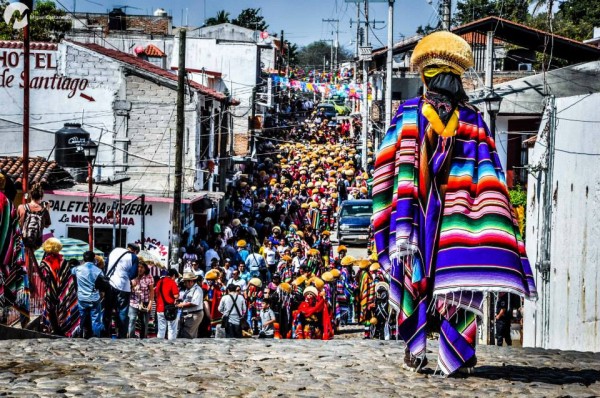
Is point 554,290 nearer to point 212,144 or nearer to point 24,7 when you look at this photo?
point 24,7

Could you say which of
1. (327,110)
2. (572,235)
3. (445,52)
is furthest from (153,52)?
(327,110)

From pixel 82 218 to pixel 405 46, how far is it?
23608 millimetres

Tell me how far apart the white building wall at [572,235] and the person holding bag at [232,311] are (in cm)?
477

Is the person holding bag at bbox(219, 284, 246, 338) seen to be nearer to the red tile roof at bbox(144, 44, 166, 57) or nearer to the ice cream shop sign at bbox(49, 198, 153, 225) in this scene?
the ice cream shop sign at bbox(49, 198, 153, 225)

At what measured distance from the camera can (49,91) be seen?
1372 inches

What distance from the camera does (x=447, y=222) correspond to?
7375 millimetres

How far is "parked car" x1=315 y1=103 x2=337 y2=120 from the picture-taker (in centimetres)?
9725

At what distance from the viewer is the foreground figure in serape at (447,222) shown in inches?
286

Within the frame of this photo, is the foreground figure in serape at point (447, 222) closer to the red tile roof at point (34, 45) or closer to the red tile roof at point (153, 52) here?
the red tile roof at point (34, 45)

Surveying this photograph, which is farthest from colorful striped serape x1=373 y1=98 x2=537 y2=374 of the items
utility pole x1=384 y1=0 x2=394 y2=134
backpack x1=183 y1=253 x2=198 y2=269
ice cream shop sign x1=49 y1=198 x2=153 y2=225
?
utility pole x1=384 y1=0 x2=394 y2=134

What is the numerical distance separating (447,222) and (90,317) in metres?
8.14

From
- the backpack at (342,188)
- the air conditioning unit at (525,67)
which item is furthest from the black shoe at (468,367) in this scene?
the air conditioning unit at (525,67)

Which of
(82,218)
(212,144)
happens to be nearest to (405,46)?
(212,144)

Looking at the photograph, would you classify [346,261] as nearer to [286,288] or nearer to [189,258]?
[189,258]
